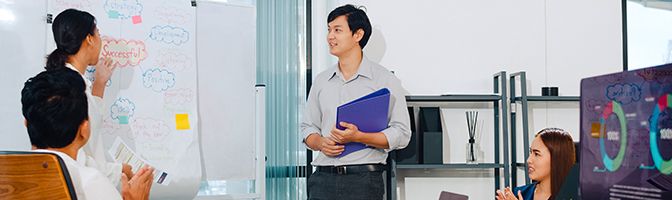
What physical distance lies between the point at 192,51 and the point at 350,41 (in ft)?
2.39

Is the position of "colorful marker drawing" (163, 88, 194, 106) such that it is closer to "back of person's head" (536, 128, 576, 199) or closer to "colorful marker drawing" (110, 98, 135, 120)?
"colorful marker drawing" (110, 98, 135, 120)

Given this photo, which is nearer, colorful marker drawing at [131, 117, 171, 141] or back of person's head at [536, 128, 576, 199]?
back of person's head at [536, 128, 576, 199]

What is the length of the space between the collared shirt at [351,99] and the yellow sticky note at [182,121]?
0.55 meters

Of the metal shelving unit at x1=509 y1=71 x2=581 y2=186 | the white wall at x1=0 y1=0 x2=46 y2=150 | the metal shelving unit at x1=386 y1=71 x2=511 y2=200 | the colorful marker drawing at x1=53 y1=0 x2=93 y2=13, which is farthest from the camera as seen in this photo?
the metal shelving unit at x1=509 y1=71 x2=581 y2=186

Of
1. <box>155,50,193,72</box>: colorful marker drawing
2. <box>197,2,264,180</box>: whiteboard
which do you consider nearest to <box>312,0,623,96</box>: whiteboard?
<box>197,2,264,180</box>: whiteboard

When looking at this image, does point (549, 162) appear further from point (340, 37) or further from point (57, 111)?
point (57, 111)

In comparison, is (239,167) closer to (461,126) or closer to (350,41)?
(350,41)

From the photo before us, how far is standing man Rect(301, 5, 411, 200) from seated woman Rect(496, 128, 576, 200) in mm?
747

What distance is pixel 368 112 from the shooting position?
309cm

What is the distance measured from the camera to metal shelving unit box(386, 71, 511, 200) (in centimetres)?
354

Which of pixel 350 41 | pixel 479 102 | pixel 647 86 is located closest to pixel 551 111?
pixel 479 102

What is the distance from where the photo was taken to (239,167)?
3.38 m

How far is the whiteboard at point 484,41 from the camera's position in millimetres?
3895

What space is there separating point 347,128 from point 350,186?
0.92 feet
